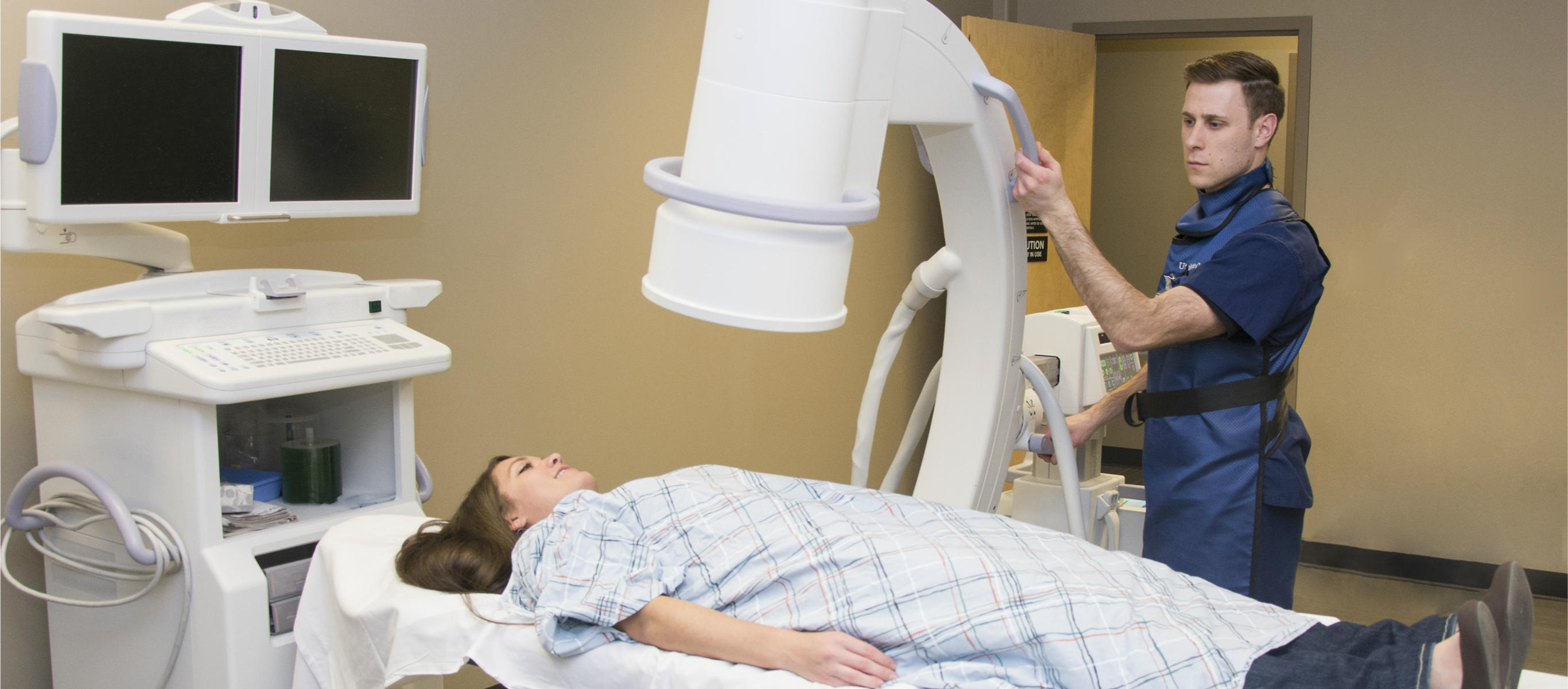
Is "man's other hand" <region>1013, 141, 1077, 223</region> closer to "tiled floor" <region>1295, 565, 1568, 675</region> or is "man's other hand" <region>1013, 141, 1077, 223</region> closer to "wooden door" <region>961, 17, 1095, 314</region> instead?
"wooden door" <region>961, 17, 1095, 314</region>

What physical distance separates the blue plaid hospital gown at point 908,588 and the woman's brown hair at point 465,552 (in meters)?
0.11

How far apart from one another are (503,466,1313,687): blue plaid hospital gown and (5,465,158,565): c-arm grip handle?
0.54 metres

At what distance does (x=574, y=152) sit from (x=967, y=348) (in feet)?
4.64

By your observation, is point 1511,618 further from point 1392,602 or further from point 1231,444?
point 1392,602

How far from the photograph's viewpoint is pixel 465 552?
1.82 meters

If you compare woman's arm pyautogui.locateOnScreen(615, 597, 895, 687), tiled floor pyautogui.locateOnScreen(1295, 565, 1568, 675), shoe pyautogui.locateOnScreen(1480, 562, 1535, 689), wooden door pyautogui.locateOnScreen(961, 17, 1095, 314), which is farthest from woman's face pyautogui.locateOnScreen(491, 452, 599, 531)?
tiled floor pyautogui.locateOnScreen(1295, 565, 1568, 675)

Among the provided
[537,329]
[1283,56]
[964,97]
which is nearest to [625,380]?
[537,329]

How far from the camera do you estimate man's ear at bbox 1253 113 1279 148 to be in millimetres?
2014

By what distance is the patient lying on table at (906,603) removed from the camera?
4.94 ft

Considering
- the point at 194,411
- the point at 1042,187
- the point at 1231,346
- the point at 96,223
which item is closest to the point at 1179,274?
the point at 1231,346

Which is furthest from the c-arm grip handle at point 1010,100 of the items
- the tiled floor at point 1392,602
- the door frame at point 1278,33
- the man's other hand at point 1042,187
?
the door frame at point 1278,33

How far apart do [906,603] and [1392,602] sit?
3237 millimetres

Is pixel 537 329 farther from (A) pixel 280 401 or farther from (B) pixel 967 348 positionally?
(B) pixel 967 348

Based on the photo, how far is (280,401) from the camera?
212 cm
